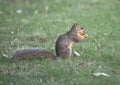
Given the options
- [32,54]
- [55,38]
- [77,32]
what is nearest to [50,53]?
[32,54]

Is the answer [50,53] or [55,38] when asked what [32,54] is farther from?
[55,38]

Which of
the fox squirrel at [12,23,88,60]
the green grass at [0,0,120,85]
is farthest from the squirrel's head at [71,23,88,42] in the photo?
the green grass at [0,0,120,85]

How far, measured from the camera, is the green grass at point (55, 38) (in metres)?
6.37

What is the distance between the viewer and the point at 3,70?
677 cm

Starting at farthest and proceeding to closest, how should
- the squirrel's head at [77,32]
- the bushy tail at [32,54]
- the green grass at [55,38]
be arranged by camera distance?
the squirrel's head at [77,32]
the bushy tail at [32,54]
the green grass at [55,38]

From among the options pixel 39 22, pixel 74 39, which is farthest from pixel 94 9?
pixel 74 39

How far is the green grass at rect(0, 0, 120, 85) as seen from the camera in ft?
20.9

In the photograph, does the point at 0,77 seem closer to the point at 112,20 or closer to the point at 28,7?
the point at 112,20

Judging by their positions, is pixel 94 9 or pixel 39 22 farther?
pixel 94 9

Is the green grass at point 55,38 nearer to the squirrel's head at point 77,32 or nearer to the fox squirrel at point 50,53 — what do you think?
the fox squirrel at point 50,53

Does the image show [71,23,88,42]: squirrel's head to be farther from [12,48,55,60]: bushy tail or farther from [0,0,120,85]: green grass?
[12,48,55,60]: bushy tail

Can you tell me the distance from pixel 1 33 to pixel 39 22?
1.29 meters

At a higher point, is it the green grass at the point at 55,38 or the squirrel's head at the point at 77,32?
the squirrel's head at the point at 77,32

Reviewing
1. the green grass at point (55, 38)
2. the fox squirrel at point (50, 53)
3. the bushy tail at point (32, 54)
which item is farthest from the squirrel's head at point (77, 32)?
the bushy tail at point (32, 54)
